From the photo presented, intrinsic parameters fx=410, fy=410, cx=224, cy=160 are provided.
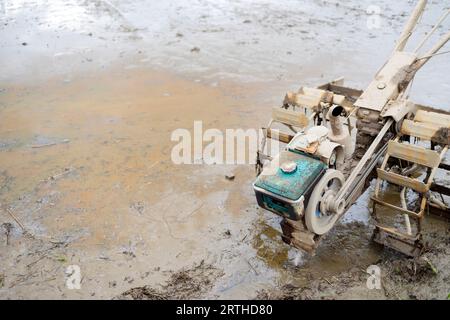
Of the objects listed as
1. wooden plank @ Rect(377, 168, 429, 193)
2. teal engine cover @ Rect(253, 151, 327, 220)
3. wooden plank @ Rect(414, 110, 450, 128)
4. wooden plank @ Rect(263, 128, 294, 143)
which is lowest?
wooden plank @ Rect(263, 128, 294, 143)

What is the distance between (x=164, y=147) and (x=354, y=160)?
11.2 feet

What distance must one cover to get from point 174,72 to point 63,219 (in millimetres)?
5429

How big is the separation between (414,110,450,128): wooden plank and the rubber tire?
1.29 metres

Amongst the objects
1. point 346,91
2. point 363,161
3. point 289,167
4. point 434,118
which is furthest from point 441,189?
point 289,167

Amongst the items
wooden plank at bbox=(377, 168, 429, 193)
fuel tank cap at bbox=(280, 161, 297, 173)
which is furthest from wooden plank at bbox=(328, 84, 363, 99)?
fuel tank cap at bbox=(280, 161, 297, 173)

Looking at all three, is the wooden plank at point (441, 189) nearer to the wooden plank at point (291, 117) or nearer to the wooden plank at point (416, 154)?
the wooden plank at point (416, 154)

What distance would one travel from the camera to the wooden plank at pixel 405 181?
4.16m

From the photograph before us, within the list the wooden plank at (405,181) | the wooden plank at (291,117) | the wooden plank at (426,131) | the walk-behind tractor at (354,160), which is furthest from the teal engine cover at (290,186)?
the wooden plank at (426,131)

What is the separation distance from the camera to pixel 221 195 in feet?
19.8

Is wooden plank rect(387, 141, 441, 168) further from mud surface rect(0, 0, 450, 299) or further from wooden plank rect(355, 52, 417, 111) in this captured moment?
mud surface rect(0, 0, 450, 299)

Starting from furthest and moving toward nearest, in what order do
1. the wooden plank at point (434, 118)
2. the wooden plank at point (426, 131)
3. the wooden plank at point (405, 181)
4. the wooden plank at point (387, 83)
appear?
the wooden plank at point (387, 83)
the wooden plank at point (434, 118)
the wooden plank at point (426, 131)
the wooden plank at point (405, 181)

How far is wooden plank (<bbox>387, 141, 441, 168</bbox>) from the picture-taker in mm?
4160

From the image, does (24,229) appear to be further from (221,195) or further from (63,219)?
(221,195)
